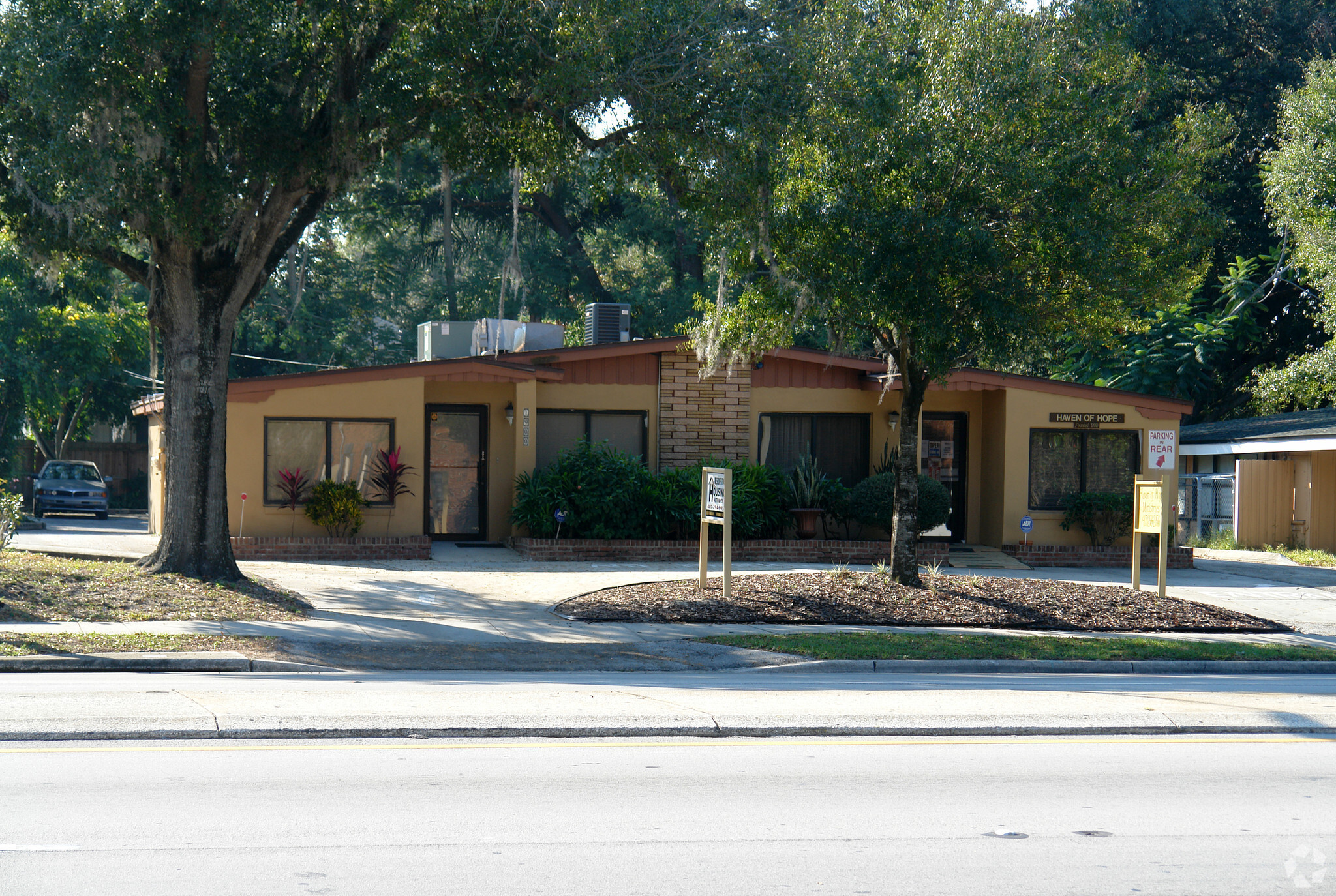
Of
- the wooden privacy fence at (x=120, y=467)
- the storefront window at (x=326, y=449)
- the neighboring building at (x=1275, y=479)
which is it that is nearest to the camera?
the storefront window at (x=326, y=449)

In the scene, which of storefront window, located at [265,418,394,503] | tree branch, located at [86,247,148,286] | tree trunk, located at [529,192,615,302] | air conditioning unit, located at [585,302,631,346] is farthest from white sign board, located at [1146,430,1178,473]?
tree trunk, located at [529,192,615,302]

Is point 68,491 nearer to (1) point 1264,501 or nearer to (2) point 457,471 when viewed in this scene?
(2) point 457,471

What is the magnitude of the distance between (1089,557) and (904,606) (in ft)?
25.0

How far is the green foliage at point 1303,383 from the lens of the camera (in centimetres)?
2823

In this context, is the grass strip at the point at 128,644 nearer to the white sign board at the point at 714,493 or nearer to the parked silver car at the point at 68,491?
the white sign board at the point at 714,493

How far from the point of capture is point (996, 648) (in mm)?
12469

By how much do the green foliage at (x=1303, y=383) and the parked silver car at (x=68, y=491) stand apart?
102 ft

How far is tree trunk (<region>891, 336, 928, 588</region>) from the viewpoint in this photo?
1519 centimetres

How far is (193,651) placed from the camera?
429 inches

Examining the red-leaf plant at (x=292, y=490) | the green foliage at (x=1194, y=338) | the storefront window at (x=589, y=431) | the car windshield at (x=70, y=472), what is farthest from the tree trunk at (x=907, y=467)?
the car windshield at (x=70, y=472)

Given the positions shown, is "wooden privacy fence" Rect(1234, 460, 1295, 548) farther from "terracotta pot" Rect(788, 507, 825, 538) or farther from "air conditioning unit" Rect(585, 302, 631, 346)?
"air conditioning unit" Rect(585, 302, 631, 346)

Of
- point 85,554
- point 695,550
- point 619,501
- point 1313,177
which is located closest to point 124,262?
point 85,554

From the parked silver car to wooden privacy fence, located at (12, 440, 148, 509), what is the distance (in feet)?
16.2

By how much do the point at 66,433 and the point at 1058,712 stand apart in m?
36.5
